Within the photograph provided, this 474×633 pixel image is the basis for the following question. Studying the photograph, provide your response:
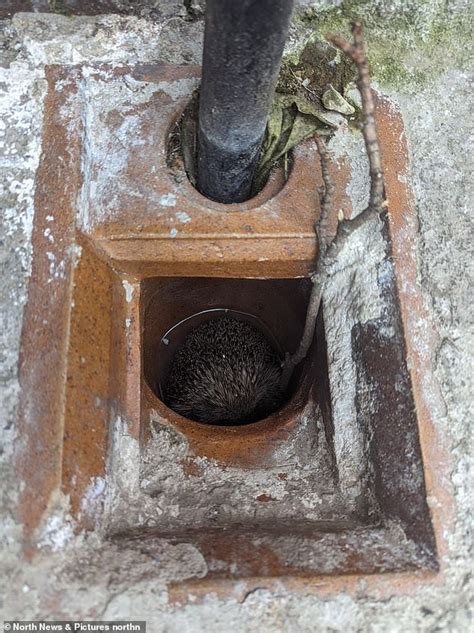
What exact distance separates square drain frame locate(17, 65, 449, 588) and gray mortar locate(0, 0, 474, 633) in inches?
1.1

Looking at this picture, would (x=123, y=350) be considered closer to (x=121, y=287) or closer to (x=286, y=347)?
(x=121, y=287)

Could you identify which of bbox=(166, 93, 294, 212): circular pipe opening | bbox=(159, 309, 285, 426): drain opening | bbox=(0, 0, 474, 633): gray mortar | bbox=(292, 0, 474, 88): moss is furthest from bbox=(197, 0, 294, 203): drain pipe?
bbox=(159, 309, 285, 426): drain opening

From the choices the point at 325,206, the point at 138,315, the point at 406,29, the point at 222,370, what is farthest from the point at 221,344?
the point at 406,29

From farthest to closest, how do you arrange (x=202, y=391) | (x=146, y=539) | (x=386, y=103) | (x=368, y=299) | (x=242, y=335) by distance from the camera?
(x=242, y=335), (x=202, y=391), (x=386, y=103), (x=368, y=299), (x=146, y=539)

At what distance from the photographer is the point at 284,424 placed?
4.22 ft

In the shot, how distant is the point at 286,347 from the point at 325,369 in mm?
585

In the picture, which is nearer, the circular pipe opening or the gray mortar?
the gray mortar

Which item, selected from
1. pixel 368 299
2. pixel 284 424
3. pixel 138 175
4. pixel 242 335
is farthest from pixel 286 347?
pixel 138 175

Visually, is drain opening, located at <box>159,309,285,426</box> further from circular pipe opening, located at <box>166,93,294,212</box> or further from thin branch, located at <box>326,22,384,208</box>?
thin branch, located at <box>326,22,384,208</box>

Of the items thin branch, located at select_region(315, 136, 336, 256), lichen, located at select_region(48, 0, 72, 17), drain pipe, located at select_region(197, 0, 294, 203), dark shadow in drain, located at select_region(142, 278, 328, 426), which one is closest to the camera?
drain pipe, located at select_region(197, 0, 294, 203)

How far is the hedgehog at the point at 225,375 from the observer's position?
5.74 ft

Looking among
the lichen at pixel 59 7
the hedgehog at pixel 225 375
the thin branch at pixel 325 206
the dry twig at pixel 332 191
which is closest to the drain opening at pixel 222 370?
the hedgehog at pixel 225 375

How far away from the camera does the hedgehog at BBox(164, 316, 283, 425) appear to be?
5.74 ft

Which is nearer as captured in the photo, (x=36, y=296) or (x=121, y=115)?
(x=36, y=296)
